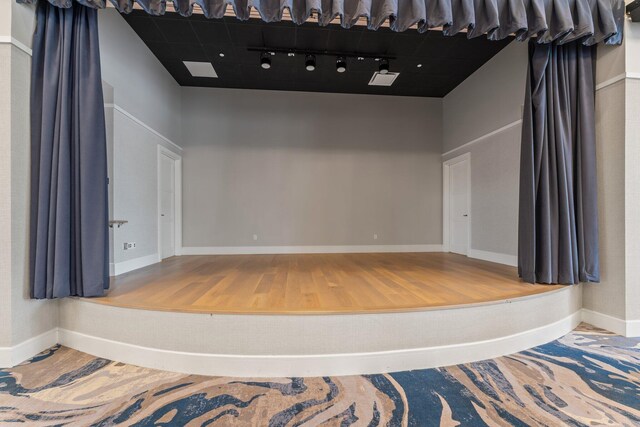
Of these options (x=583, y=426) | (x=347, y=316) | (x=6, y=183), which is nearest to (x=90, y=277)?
(x=6, y=183)

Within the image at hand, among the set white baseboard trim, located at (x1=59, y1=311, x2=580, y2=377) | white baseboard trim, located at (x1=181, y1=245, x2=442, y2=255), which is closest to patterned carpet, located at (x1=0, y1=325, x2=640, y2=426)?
white baseboard trim, located at (x1=59, y1=311, x2=580, y2=377)

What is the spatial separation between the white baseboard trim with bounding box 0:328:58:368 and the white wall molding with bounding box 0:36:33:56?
6.97 ft

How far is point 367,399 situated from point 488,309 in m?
1.15

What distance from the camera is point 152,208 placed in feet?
14.3

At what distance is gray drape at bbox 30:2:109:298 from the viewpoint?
6.99 ft

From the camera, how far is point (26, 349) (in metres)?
2.08

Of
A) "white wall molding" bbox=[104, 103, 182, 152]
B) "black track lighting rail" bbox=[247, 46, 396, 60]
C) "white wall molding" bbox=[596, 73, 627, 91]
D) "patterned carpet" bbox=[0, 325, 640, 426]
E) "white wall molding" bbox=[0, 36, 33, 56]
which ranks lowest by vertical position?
"patterned carpet" bbox=[0, 325, 640, 426]

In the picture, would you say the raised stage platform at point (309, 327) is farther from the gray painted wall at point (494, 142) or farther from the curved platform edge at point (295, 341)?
the gray painted wall at point (494, 142)

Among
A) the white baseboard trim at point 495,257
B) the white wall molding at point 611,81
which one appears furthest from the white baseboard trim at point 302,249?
the white wall molding at point 611,81

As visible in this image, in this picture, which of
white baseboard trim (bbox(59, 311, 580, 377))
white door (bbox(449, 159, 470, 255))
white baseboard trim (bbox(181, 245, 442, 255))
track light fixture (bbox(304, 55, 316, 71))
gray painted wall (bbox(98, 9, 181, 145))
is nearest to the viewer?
white baseboard trim (bbox(59, 311, 580, 377))

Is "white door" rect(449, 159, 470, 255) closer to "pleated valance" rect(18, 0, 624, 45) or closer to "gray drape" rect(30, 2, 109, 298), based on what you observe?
"pleated valance" rect(18, 0, 624, 45)

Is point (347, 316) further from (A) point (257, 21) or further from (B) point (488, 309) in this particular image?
(A) point (257, 21)

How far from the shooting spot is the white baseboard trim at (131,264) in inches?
131

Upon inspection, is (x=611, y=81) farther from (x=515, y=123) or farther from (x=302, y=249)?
(x=302, y=249)
